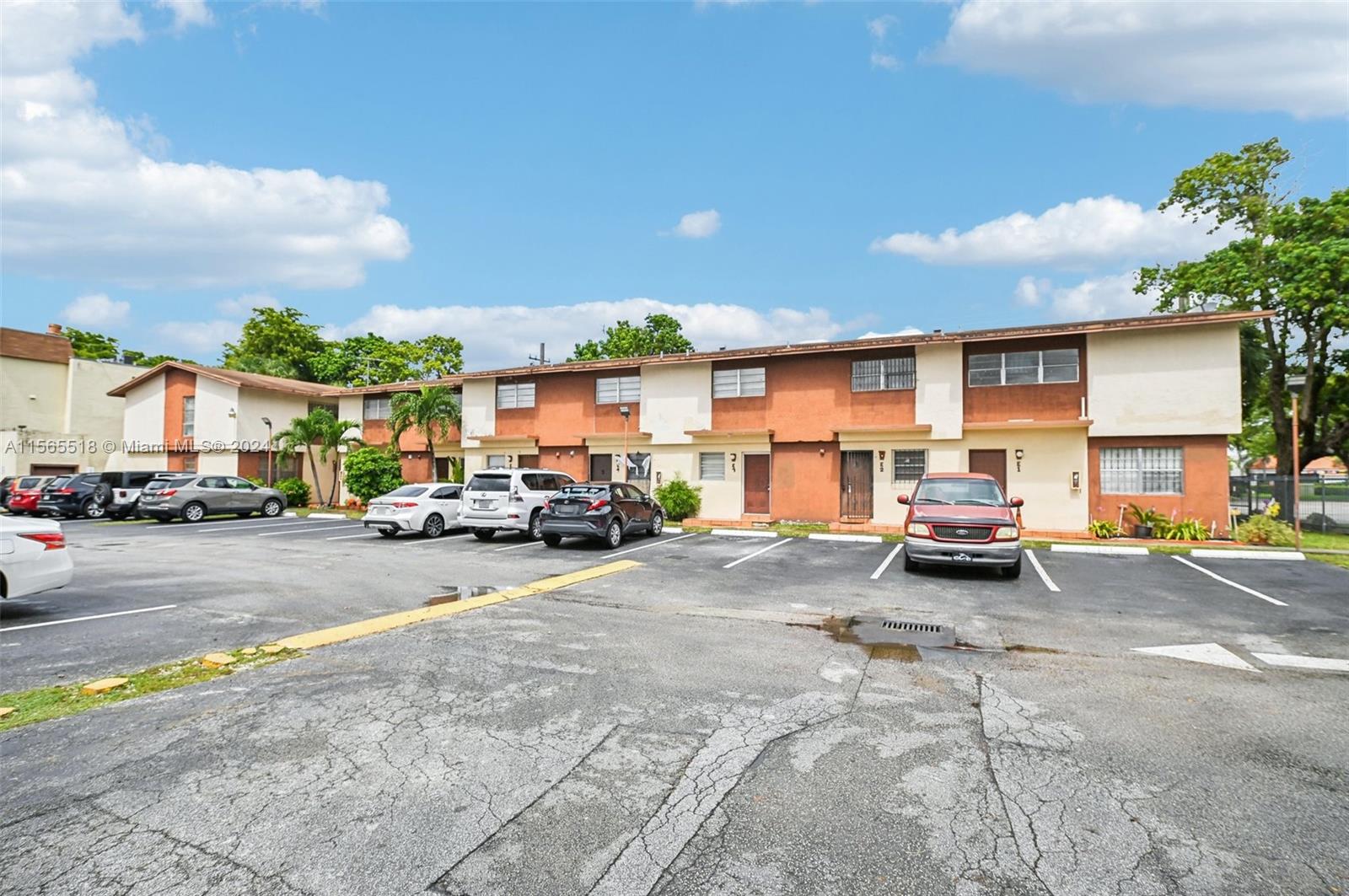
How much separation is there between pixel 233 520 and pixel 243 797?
81.4 ft

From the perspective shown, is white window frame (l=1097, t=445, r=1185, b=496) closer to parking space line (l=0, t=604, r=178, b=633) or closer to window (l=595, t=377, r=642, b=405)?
window (l=595, t=377, r=642, b=405)

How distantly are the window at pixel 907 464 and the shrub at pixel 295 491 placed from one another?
1032 inches

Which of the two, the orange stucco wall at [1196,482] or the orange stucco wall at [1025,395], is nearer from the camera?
the orange stucco wall at [1196,482]

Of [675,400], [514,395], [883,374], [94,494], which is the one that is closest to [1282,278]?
[883,374]

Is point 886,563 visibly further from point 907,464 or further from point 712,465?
point 712,465

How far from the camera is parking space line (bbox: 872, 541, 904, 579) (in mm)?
11789

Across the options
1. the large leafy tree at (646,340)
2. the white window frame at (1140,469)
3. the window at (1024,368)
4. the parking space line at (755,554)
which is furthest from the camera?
the large leafy tree at (646,340)

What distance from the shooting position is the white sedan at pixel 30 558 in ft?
23.8

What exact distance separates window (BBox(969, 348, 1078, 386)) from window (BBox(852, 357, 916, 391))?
1.84m

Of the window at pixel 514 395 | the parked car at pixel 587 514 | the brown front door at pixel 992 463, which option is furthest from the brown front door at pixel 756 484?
the window at pixel 514 395

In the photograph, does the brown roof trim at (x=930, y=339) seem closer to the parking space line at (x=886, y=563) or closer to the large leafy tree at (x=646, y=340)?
the parking space line at (x=886, y=563)

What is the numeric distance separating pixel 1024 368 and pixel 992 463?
296cm

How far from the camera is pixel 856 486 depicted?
21391 mm

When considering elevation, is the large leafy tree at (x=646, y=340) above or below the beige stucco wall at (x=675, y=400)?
above
